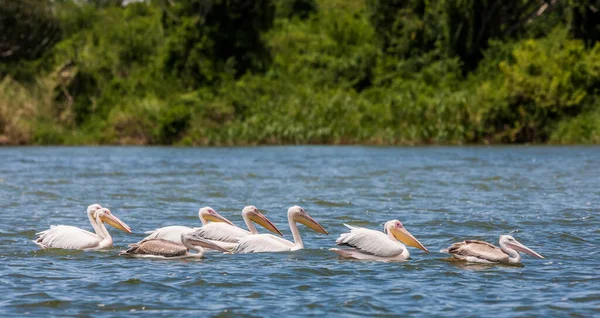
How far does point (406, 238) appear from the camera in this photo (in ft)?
36.4

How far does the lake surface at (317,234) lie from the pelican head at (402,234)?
15 cm

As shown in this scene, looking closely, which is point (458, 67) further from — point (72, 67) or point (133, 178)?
point (133, 178)

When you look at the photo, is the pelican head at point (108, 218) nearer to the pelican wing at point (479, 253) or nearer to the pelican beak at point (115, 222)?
the pelican beak at point (115, 222)

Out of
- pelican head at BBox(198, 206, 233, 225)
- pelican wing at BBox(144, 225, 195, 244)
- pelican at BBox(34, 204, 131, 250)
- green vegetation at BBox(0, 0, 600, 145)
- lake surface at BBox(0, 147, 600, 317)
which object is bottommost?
lake surface at BBox(0, 147, 600, 317)

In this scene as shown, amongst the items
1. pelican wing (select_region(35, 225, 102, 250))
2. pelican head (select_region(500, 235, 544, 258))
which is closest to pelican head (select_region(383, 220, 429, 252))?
pelican head (select_region(500, 235, 544, 258))

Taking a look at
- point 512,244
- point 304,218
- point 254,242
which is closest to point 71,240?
point 254,242

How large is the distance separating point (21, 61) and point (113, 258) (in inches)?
1790

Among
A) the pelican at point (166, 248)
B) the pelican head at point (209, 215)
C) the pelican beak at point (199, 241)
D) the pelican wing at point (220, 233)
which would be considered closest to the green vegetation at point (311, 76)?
the pelican head at point (209, 215)

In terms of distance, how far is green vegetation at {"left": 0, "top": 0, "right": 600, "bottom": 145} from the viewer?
1537 inches

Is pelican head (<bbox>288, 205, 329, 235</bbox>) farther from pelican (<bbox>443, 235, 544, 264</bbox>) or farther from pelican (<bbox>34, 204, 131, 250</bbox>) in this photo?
pelican (<bbox>34, 204, 131, 250</bbox>)

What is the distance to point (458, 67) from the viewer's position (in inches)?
1801

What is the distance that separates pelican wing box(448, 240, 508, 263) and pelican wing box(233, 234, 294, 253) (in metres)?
1.96

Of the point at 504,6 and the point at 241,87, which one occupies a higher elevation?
the point at 504,6

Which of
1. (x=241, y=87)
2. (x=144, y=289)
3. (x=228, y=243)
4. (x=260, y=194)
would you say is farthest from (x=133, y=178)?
(x=241, y=87)
